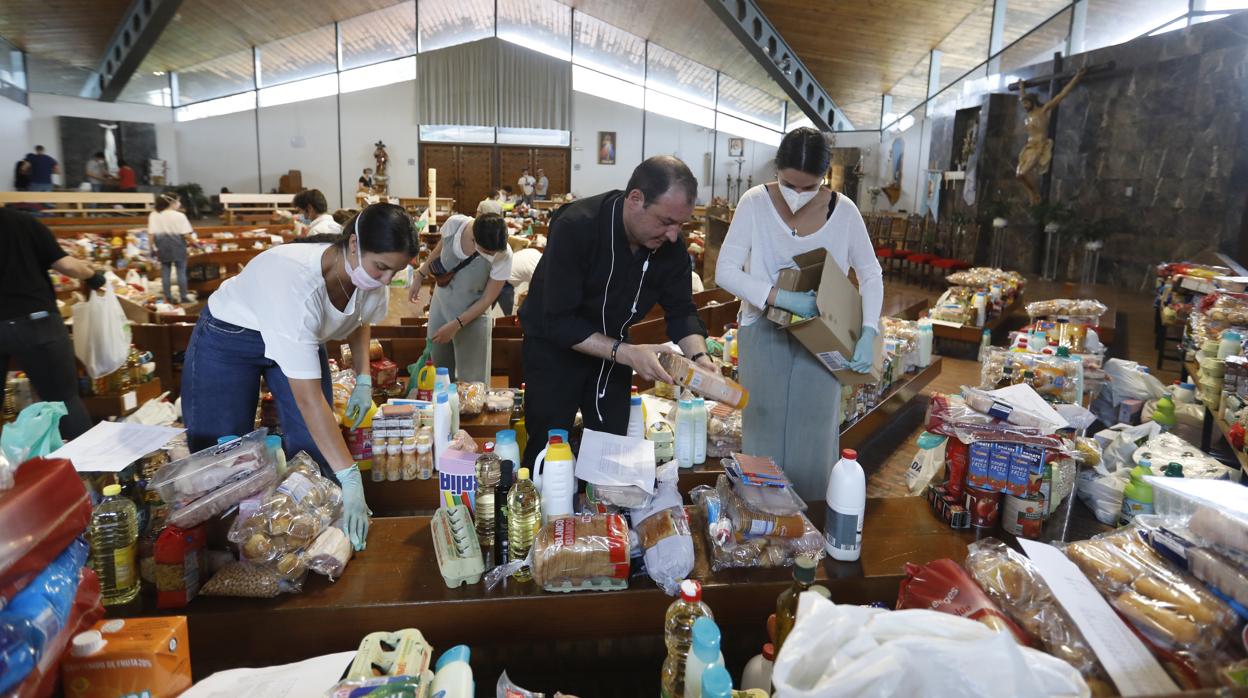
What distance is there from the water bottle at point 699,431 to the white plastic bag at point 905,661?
198 cm

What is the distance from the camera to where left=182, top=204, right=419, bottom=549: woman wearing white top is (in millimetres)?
1777

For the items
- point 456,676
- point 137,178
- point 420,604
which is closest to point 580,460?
point 420,604

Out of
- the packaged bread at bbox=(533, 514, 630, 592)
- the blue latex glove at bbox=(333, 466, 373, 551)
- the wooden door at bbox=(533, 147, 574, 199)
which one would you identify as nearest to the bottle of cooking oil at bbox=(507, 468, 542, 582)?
the packaged bread at bbox=(533, 514, 630, 592)

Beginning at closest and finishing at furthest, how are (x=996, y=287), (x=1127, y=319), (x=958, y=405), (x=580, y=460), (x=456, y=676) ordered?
(x=456, y=676) < (x=580, y=460) < (x=958, y=405) < (x=996, y=287) < (x=1127, y=319)

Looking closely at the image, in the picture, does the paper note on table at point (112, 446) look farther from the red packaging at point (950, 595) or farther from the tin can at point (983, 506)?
the tin can at point (983, 506)

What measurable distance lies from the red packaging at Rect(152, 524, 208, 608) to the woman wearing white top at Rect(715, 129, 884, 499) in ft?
5.34

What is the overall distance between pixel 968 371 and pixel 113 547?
5.61 m

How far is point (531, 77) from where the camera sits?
1927 cm

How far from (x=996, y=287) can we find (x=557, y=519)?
6129mm

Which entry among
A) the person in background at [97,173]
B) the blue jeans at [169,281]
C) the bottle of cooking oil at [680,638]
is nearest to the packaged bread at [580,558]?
the bottle of cooking oil at [680,638]

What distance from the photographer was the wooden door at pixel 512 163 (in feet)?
64.3

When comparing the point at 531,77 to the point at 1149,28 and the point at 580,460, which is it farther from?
the point at 580,460

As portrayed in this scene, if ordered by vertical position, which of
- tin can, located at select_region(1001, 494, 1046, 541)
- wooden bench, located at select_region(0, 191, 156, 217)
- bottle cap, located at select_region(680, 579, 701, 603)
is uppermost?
wooden bench, located at select_region(0, 191, 156, 217)

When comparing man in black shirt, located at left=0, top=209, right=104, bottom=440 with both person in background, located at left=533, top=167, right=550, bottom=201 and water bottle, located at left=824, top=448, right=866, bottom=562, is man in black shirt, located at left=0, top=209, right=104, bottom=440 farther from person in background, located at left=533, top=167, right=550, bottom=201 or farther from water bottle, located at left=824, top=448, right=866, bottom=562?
person in background, located at left=533, top=167, right=550, bottom=201
